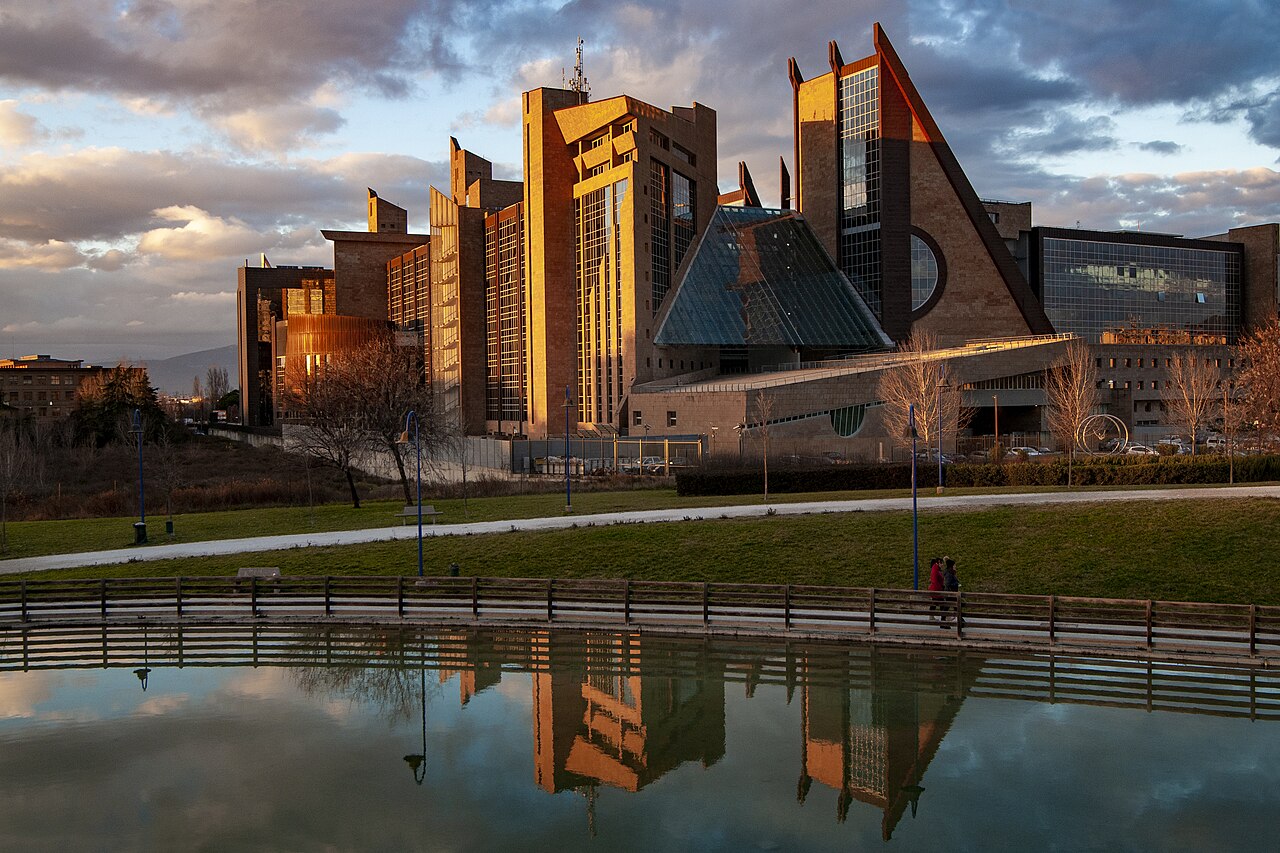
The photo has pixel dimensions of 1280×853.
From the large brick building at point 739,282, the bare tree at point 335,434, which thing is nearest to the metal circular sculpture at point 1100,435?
the large brick building at point 739,282

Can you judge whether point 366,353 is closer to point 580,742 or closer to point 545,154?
point 545,154

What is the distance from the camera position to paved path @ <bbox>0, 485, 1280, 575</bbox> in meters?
30.0

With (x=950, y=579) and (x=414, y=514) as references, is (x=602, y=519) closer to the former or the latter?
(x=414, y=514)

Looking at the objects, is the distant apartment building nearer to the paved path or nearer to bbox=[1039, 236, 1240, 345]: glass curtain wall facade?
the paved path

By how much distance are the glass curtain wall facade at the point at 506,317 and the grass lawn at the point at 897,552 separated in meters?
43.9

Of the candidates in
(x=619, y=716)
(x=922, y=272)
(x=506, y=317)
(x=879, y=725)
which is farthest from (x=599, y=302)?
(x=879, y=725)

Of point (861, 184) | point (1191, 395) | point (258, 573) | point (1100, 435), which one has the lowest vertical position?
point (258, 573)

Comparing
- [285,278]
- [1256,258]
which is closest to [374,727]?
[1256,258]

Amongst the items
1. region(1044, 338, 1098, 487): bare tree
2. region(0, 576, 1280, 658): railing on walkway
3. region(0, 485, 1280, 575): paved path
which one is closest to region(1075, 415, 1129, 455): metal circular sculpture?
region(1044, 338, 1098, 487): bare tree

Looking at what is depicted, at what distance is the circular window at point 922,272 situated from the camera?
247ft

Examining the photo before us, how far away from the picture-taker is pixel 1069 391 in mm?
52188

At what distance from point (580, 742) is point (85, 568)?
2089 centimetres

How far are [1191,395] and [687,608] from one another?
46.0 metres

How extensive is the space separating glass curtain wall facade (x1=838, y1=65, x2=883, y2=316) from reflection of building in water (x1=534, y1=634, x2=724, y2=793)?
61156mm
